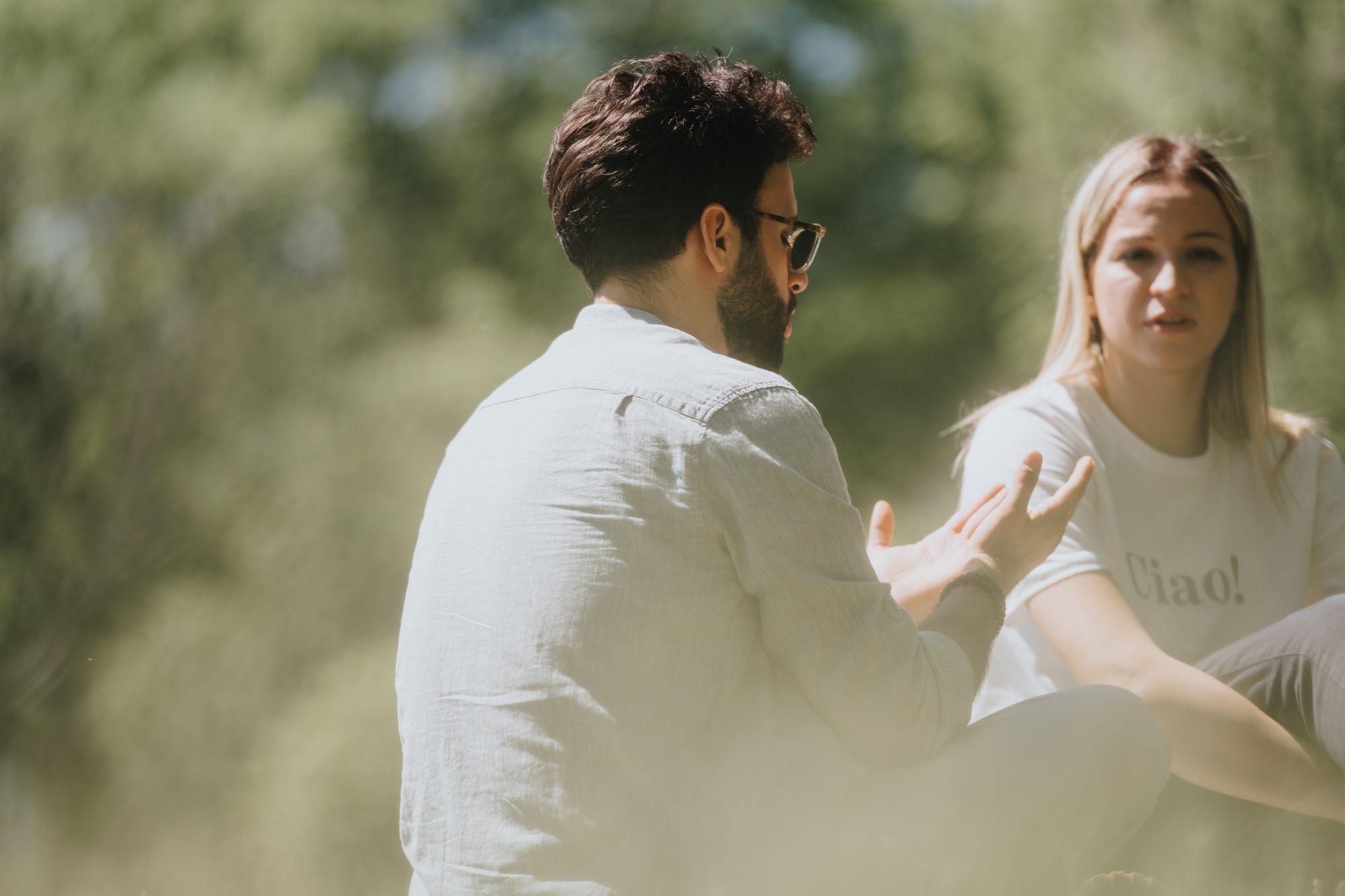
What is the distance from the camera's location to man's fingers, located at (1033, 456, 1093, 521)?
1.35 meters

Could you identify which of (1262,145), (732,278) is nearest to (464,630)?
(732,278)

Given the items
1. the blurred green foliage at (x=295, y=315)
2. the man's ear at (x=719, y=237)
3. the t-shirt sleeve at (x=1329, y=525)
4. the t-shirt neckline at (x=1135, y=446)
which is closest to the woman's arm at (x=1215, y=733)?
the t-shirt neckline at (x=1135, y=446)

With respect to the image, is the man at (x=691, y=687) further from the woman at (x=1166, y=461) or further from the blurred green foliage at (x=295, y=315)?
the blurred green foliage at (x=295, y=315)

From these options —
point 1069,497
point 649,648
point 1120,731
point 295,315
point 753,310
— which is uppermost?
point 295,315

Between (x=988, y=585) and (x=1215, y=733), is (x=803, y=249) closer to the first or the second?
(x=988, y=585)

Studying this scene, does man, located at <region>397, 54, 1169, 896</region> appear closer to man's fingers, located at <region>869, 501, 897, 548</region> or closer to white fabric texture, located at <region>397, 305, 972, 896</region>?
white fabric texture, located at <region>397, 305, 972, 896</region>

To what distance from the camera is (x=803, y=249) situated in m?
1.46

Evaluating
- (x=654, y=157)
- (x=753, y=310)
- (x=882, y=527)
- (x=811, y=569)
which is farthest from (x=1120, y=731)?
(x=654, y=157)

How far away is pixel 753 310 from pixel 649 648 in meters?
0.50

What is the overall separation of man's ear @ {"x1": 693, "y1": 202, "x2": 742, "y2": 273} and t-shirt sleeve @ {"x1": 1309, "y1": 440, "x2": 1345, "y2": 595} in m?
1.31

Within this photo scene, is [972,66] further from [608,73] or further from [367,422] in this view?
[608,73]

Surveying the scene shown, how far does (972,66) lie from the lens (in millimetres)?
6258

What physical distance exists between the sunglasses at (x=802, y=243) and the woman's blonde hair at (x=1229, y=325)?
676mm

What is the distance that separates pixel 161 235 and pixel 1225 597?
629cm
